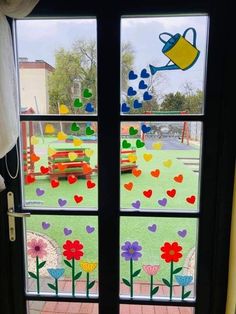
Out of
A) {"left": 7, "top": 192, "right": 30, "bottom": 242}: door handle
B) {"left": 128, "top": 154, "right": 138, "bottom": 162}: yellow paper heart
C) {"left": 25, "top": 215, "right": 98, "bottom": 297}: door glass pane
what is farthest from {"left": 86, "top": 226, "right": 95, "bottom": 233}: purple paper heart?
{"left": 128, "top": 154, "right": 138, "bottom": 162}: yellow paper heart

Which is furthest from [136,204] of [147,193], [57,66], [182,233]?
[57,66]

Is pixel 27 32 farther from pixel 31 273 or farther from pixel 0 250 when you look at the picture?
pixel 31 273

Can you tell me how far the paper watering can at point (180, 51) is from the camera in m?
1.43

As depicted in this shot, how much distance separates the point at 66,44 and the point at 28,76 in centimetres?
26

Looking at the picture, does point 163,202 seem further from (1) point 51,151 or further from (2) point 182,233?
(1) point 51,151

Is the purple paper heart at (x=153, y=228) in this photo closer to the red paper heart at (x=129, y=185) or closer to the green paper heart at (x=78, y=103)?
the red paper heart at (x=129, y=185)

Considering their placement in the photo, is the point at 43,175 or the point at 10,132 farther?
the point at 43,175

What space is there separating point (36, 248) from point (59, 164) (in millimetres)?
507

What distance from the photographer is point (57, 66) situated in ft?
4.96

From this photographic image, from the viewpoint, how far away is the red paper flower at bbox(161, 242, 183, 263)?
1.57 m

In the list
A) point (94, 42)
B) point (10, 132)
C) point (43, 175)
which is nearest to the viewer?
point (10, 132)

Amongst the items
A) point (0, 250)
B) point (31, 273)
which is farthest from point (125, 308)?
point (0, 250)

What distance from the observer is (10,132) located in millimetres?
1358

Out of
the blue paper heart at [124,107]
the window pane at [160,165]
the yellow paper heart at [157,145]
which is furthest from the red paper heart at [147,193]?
the blue paper heart at [124,107]
